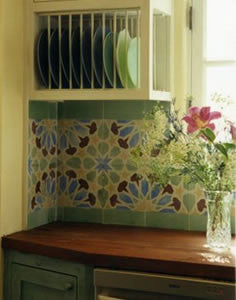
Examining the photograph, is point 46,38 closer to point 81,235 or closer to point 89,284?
point 81,235

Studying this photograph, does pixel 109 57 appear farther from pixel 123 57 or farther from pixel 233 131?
pixel 233 131

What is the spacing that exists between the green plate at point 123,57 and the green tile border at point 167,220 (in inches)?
24.9

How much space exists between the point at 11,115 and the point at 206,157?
839mm

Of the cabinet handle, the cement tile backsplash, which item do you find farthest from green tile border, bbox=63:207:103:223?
the cabinet handle

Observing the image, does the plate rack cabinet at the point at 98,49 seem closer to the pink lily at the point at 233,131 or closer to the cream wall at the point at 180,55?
the cream wall at the point at 180,55

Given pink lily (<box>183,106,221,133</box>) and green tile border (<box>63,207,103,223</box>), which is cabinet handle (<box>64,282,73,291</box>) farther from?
pink lily (<box>183,106,221,133</box>)

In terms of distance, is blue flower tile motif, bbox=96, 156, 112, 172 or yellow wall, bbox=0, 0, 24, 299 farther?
blue flower tile motif, bbox=96, 156, 112, 172

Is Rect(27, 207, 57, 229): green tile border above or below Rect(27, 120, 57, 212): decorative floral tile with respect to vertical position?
below

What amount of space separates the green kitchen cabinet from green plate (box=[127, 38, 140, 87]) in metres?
0.79

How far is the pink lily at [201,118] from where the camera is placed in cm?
209

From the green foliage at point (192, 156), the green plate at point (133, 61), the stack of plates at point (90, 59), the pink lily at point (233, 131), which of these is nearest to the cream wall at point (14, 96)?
the stack of plates at point (90, 59)

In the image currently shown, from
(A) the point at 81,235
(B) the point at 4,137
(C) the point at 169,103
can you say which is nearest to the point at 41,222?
(A) the point at 81,235

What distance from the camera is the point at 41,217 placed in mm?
2650

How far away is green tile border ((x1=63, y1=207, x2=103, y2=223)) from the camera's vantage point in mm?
2713
